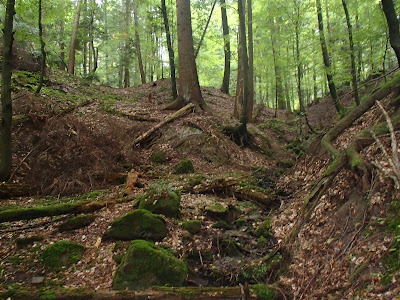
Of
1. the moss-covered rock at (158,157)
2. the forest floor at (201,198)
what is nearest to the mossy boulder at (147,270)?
the forest floor at (201,198)

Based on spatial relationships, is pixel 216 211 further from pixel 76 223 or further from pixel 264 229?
pixel 76 223

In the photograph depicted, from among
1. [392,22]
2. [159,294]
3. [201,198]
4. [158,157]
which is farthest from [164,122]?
[159,294]

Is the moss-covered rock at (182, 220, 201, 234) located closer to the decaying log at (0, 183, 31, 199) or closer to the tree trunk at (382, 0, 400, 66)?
the decaying log at (0, 183, 31, 199)

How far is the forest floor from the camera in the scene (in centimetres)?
370

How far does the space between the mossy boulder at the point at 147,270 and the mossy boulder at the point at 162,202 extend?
1.56 m

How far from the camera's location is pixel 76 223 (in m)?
5.78

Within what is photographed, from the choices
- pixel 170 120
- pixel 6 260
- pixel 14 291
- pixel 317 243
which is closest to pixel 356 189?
pixel 317 243

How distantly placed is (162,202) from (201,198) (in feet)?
4.45

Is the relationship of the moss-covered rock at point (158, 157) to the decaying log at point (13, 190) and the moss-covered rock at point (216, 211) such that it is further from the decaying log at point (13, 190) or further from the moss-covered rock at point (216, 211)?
the decaying log at point (13, 190)

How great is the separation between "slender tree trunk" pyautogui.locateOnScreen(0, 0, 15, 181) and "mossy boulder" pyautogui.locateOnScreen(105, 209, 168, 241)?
3.97 metres

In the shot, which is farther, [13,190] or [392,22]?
[13,190]

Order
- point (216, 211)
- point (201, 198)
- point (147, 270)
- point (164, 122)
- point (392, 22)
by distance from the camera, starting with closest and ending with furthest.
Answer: point (147, 270) < point (392, 22) < point (216, 211) < point (201, 198) < point (164, 122)

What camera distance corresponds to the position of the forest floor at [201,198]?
12.1 ft

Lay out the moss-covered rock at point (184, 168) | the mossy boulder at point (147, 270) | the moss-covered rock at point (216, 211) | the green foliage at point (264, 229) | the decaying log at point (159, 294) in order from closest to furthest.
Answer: the decaying log at point (159, 294)
the mossy boulder at point (147, 270)
the green foliage at point (264, 229)
the moss-covered rock at point (216, 211)
the moss-covered rock at point (184, 168)
